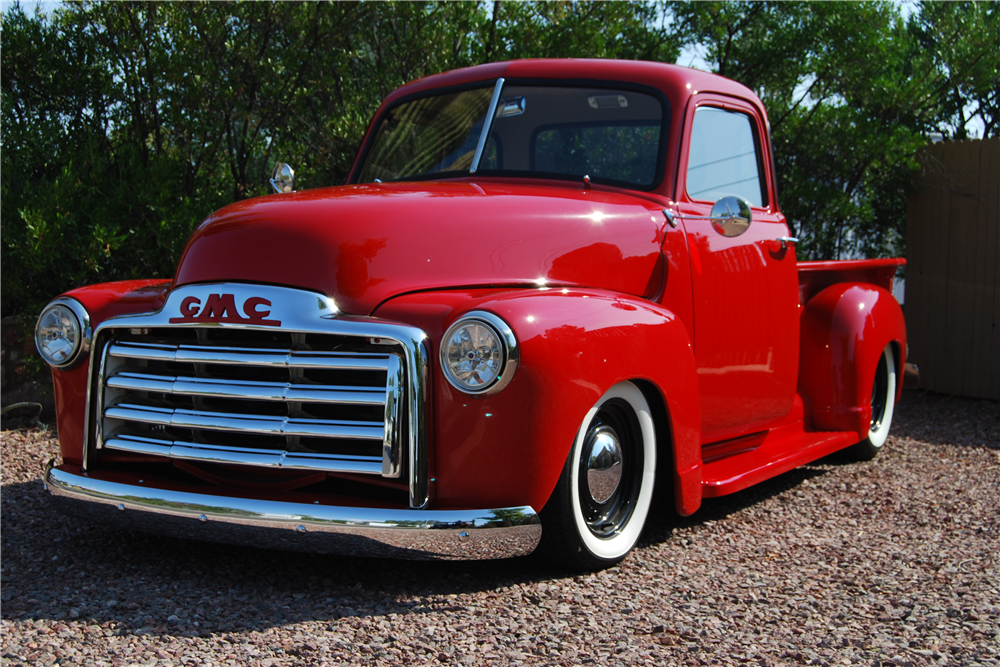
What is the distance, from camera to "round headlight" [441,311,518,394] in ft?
8.69

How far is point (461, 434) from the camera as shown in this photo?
2699 millimetres

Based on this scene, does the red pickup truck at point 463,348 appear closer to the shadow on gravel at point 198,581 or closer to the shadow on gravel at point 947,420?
the shadow on gravel at point 198,581

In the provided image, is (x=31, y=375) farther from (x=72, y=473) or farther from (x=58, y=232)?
(x=72, y=473)

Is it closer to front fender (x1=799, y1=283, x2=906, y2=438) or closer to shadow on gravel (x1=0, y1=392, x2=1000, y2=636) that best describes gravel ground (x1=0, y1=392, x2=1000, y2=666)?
shadow on gravel (x1=0, y1=392, x2=1000, y2=636)

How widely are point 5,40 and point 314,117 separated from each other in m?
2.17

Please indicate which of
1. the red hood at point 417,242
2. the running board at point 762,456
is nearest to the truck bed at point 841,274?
the running board at point 762,456

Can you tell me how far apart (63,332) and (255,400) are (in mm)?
898

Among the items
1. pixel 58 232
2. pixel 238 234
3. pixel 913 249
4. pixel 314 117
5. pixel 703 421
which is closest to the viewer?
pixel 238 234

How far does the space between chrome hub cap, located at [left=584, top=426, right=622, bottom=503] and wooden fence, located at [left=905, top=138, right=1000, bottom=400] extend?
5.73 metres

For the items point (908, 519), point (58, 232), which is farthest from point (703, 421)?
point (58, 232)

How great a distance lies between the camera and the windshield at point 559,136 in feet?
12.8

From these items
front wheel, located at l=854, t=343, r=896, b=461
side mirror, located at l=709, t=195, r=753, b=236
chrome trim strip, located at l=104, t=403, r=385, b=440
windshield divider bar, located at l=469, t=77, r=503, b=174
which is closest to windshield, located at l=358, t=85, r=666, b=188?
windshield divider bar, located at l=469, t=77, r=503, b=174

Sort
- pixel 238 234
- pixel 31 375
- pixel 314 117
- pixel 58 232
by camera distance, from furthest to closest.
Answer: pixel 314 117, pixel 31 375, pixel 58 232, pixel 238 234

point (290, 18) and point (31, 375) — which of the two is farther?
point (290, 18)
